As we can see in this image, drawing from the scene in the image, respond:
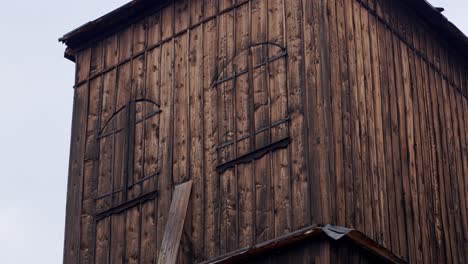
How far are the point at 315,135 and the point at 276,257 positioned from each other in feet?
5.93

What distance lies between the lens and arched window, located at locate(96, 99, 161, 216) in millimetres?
→ 19438

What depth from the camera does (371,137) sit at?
18000 millimetres

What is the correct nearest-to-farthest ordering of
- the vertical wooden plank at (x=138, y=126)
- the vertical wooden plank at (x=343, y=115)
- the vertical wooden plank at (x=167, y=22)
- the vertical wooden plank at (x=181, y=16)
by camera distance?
1. the vertical wooden plank at (x=343, y=115)
2. the vertical wooden plank at (x=138, y=126)
3. the vertical wooden plank at (x=181, y=16)
4. the vertical wooden plank at (x=167, y=22)

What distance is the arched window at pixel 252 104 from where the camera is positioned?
17.7m

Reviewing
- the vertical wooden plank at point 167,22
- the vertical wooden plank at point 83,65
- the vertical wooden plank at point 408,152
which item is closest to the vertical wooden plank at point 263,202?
the vertical wooden plank at point 408,152

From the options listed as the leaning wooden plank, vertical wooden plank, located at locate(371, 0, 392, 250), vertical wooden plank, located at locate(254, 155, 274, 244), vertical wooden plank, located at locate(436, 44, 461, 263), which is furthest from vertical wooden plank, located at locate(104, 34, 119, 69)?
vertical wooden plank, located at locate(436, 44, 461, 263)

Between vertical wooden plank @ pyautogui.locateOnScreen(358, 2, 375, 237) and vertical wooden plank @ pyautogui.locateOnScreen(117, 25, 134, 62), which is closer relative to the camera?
vertical wooden plank @ pyautogui.locateOnScreen(358, 2, 375, 237)

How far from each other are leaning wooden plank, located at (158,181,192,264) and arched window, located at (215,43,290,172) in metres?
0.75

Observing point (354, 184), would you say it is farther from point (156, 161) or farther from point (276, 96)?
point (156, 161)

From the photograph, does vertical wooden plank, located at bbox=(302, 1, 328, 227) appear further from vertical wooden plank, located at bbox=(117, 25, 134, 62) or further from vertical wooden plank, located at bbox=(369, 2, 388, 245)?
vertical wooden plank, located at bbox=(117, 25, 134, 62)

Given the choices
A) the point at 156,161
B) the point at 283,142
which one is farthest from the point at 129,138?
the point at 283,142

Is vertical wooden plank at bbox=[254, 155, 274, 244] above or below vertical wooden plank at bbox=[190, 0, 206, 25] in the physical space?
below

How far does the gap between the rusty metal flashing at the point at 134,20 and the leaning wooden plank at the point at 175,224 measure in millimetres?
3652

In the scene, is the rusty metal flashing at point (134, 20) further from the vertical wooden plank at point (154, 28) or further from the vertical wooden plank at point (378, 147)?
the vertical wooden plank at point (378, 147)
